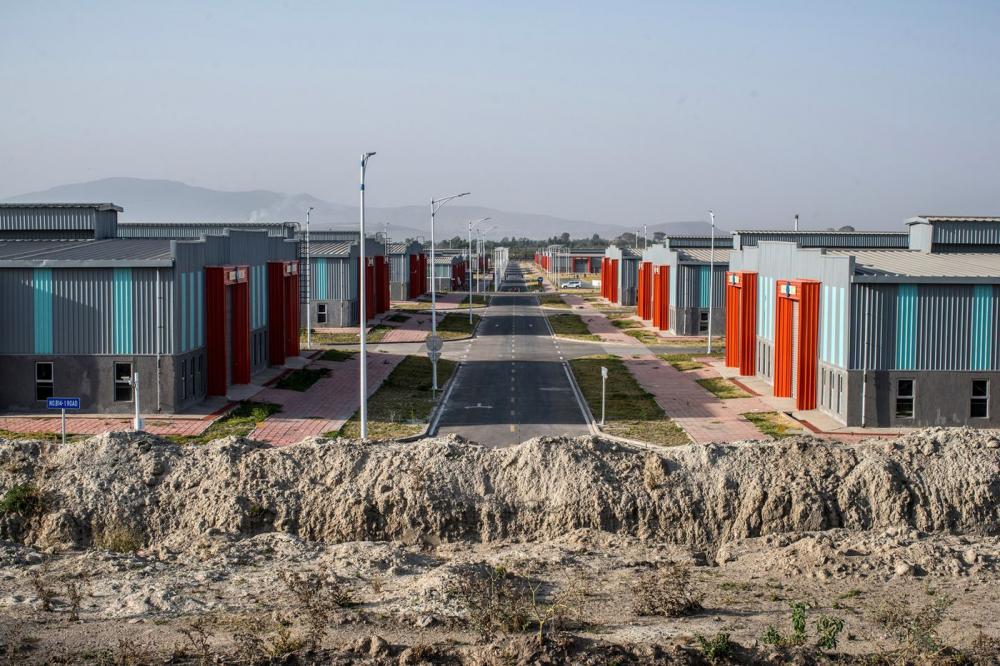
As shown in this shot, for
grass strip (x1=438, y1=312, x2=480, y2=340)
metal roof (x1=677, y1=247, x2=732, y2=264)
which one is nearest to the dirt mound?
grass strip (x1=438, y1=312, x2=480, y2=340)

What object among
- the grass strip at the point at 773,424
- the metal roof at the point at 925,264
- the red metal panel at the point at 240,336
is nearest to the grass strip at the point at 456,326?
the red metal panel at the point at 240,336

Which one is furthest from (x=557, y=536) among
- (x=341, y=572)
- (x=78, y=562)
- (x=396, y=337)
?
(x=396, y=337)

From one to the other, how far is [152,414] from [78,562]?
17660 millimetres

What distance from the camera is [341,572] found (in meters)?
18.0

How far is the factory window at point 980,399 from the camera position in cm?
3441

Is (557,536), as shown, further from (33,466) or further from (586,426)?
(586,426)

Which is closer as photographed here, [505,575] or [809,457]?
[505,575]

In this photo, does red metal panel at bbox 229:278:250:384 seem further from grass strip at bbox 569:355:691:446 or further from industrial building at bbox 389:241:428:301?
industrial building at bbox 389:241:428:301

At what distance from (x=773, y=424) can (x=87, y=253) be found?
83.3 ft

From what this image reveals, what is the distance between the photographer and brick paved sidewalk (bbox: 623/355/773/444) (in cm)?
3416

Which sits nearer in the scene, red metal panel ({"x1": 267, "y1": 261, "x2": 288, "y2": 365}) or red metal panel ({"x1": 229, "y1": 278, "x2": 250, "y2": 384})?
red metal panel ({"x1": 229, "y1": 278, "x2": 250, "y2": 384})

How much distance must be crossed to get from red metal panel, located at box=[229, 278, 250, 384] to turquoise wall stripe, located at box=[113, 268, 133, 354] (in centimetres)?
645

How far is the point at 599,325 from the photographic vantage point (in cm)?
8112

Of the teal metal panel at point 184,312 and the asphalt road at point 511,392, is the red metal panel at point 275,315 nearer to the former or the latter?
the asphalt road at point 511,392
